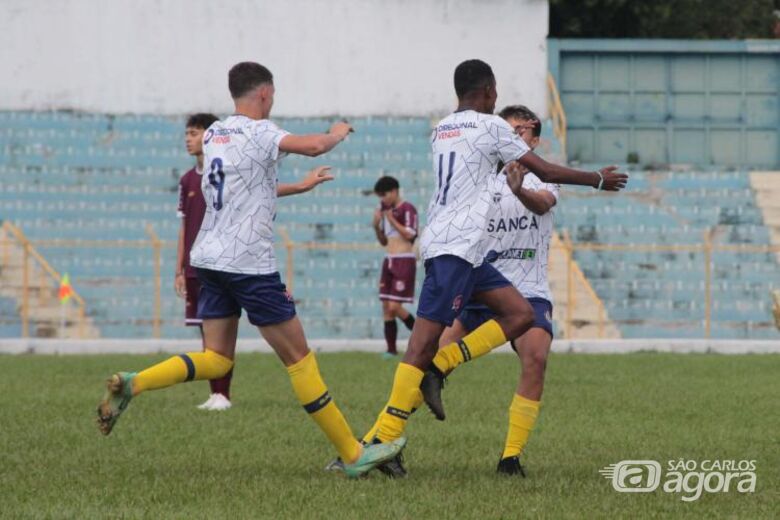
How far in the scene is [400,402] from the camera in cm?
821

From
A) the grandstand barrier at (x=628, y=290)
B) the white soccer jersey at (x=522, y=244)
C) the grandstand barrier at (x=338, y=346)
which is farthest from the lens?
the grandstand barrier at (x=628, y=290)

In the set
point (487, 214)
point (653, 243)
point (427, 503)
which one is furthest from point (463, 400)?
point (653, 243)

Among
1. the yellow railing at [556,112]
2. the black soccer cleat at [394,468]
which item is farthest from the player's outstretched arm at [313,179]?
the yellow railing at [556,112]

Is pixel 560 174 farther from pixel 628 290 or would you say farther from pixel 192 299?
pixel 628 290

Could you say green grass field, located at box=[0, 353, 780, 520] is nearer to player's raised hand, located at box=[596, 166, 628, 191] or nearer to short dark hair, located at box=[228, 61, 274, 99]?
player's raised hand, located at box=[596, 166, 628, 191]

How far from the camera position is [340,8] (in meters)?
32.2

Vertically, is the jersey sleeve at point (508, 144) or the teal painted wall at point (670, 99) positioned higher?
the teal painted wall at point (670, 99)

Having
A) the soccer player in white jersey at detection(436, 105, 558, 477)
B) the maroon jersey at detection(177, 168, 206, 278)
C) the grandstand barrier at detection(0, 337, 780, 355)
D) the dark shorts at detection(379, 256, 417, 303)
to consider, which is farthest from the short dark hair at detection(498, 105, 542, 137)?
the grandstand barrier at detection(0, 337, 780, 355)

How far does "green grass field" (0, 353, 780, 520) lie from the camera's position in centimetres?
703

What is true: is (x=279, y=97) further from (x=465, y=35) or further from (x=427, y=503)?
(x=427, y=503)

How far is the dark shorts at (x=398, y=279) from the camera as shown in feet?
64.6

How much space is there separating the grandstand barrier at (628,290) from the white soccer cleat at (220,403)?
1282 centimetres

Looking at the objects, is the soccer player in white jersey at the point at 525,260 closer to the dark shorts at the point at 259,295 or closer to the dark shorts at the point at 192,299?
the dark shorts at the point at 259,295

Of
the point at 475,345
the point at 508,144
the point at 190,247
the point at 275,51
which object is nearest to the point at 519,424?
the point at 475,345
